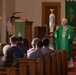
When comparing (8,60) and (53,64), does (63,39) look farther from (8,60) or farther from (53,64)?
(8,60)

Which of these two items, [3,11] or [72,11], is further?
[72,11]

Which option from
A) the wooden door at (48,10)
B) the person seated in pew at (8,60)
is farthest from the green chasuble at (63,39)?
the wooden door at (48,10)

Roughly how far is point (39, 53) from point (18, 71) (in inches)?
72.9

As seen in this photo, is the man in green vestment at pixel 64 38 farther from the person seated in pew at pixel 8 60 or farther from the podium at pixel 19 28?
the person seated in pew at pixel 8 60

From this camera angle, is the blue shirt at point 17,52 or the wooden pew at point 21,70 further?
the blue shirt at point 17,52

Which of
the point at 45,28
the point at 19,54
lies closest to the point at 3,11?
the point at 45,28

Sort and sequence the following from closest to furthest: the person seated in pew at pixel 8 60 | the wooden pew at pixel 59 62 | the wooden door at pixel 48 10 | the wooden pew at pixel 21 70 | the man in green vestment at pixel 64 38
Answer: the wooden pew at pixel 21 70, the person seated in pew at pixel 8 60, the wooden pew at pixel 59 62, the man in green vestment at pixel 64 38, the wooden door at pixel 48 10

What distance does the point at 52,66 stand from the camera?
612cm

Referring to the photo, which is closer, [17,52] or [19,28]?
[17,52]

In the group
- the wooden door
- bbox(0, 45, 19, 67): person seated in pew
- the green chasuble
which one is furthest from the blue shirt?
the wooden door

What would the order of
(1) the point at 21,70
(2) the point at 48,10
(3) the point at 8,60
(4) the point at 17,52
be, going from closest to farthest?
(1) the point at 21,70, (3) the point at 8,60, (4) the point at 17,52, (2) the point at 48,10

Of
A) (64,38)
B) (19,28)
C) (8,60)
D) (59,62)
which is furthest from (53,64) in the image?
(19,28)

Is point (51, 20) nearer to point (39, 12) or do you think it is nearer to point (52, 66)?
point (39, 12)

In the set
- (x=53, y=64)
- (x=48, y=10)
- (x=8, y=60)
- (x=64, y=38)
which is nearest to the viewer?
(x=8, y=60)
